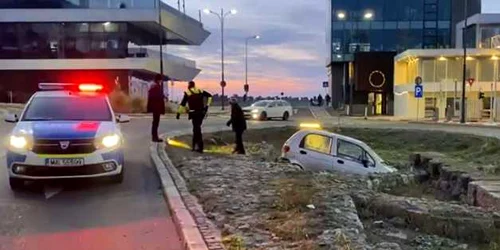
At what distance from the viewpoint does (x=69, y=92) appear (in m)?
12.6

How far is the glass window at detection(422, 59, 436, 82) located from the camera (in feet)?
187

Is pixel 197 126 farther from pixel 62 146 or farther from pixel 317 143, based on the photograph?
pixel 62 146

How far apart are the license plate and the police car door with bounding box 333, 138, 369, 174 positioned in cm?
923

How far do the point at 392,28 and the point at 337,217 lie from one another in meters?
72.1

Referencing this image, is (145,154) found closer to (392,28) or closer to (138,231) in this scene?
(138,231)

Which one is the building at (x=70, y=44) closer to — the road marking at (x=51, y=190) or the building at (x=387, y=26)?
the building at (x=387, y=26)

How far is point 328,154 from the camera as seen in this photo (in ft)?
60.0

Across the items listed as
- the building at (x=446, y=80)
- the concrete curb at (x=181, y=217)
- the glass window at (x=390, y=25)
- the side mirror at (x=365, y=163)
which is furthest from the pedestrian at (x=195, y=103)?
the glass window at (x=390, y=25)

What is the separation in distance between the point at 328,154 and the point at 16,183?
9.68 m

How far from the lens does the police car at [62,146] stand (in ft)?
33.9

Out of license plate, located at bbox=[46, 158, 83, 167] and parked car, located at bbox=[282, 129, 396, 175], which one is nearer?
license plate, located at bbox=[46, 158, 83, 167]

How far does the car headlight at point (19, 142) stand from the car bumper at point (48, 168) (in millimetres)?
128

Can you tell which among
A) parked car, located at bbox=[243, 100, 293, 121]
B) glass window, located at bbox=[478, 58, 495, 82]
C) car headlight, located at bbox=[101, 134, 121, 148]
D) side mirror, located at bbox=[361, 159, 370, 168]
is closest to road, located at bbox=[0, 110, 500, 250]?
car headlight, located at bbox=[101, 134, 121, 148]

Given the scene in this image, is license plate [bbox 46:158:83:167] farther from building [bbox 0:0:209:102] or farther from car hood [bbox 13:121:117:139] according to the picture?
building [bbox 0:0:209:102]
